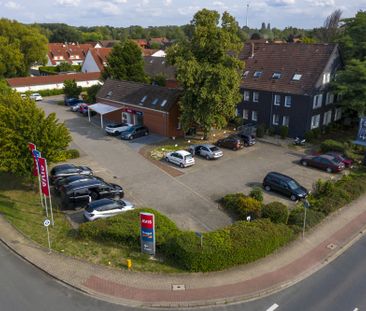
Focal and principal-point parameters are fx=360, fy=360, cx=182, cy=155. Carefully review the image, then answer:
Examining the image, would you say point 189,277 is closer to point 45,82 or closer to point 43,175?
point 43,175

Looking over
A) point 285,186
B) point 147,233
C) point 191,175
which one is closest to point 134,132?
point 191,175

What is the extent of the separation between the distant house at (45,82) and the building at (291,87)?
31.0m

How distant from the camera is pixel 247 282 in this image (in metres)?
16.9

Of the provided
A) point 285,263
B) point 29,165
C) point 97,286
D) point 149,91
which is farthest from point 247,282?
→ point 149,91

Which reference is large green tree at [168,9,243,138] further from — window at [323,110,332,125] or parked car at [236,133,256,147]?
A: window at [323,110,332,125]

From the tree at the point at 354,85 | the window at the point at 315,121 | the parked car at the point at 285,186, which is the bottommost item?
the parked car at the point at 285,186

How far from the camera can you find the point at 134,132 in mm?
40094

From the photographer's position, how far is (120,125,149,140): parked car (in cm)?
3976

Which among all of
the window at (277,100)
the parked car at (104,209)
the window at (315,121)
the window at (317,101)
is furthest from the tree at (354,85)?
the parked car at (104,209)

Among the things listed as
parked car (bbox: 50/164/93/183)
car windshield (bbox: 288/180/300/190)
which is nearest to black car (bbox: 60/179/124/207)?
parked car (bbox: 50/164/93/183)

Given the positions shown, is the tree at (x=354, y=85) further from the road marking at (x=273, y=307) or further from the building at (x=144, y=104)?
the road marking at (x=273, y=307)

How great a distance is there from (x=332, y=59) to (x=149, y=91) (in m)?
21.0

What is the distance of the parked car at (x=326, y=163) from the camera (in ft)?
101

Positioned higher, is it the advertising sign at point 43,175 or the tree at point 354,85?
the tree at point 354,85
